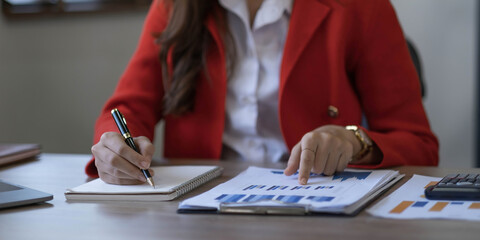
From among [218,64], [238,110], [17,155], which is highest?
[218,64]

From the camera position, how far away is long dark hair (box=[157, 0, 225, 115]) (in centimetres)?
134

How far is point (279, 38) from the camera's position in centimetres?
133

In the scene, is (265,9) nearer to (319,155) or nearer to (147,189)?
(319,155)

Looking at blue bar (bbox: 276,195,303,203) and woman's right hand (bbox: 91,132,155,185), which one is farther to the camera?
woman's right hand (bbox: 91,132,155,185)

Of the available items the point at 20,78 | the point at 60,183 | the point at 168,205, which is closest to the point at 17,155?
the point at 60,183

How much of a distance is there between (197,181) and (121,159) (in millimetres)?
129

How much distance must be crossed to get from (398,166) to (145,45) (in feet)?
2.35

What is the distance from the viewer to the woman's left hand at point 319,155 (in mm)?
868

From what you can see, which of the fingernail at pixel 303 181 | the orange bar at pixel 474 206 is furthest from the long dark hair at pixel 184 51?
the orange bar at pixel 474 206

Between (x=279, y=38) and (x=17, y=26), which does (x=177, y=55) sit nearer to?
(x=279, y=38)

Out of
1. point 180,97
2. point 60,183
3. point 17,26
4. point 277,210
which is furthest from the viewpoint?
point 17,26

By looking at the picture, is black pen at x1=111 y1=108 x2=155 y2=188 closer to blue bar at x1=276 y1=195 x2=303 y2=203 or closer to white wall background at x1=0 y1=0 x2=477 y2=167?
blue bar at x1=276 y1=195 x2=303 y2=203

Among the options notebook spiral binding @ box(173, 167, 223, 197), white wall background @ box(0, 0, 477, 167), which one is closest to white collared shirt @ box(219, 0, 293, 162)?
notebook spiral binding @ box(173, 167, 223, 197)

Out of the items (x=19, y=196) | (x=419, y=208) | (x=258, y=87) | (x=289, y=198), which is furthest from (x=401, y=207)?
(x=258, y=87)
